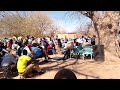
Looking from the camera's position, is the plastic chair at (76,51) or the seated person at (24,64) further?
the plastic chair at (76,51)

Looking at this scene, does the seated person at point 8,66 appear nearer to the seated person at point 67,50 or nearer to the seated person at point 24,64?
the seated person at point 24,64

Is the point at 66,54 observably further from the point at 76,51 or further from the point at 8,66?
the point at 8,66

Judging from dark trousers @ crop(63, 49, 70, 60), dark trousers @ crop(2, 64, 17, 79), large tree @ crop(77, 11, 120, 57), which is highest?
large tree @ crop(77, 11, 120, 57)

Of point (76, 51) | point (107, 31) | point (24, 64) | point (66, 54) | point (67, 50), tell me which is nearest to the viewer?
point (24, 64)

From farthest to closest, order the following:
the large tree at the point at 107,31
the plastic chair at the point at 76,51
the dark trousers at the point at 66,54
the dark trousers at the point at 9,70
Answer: the plastic chair at the point at 76,51 < the dark trousers at the point at 66,54 < the large tree at the point at 107,31 < the dark trousers at the point at 9,70

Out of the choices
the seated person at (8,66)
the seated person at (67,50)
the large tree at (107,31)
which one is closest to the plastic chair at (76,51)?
the seated person at (67,50)

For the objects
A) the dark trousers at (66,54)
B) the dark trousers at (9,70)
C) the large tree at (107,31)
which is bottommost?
the dark trousers at (9,70)

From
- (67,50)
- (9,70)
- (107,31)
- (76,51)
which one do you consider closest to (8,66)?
(9,70)

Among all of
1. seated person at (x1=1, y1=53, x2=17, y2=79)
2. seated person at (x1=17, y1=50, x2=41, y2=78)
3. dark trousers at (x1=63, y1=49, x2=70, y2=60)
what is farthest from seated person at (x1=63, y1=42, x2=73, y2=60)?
seated person at (x1=17, y1=50, x2=41, y2=78)

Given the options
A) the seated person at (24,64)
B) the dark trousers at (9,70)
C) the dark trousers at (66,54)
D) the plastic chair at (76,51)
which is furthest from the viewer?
Answer: the plastic chair at (76,51)

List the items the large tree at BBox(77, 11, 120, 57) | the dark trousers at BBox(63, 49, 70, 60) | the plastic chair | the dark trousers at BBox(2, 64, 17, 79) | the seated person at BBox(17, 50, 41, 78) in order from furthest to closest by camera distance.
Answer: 1. the plastic chair
2. the dark trousers at BBox(63, 49, 70, 60)
3. the large tree at BBox(77, 11, 120, 57)
4. the dark trousers at BBox(2, 64, 17, 79)
5. the seated person at BBox(17, 50, 41, 78)

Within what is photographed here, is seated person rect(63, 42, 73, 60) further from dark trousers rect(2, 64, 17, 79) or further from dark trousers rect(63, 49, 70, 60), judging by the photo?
dark trousers rect(2, 64, 17, 79)
